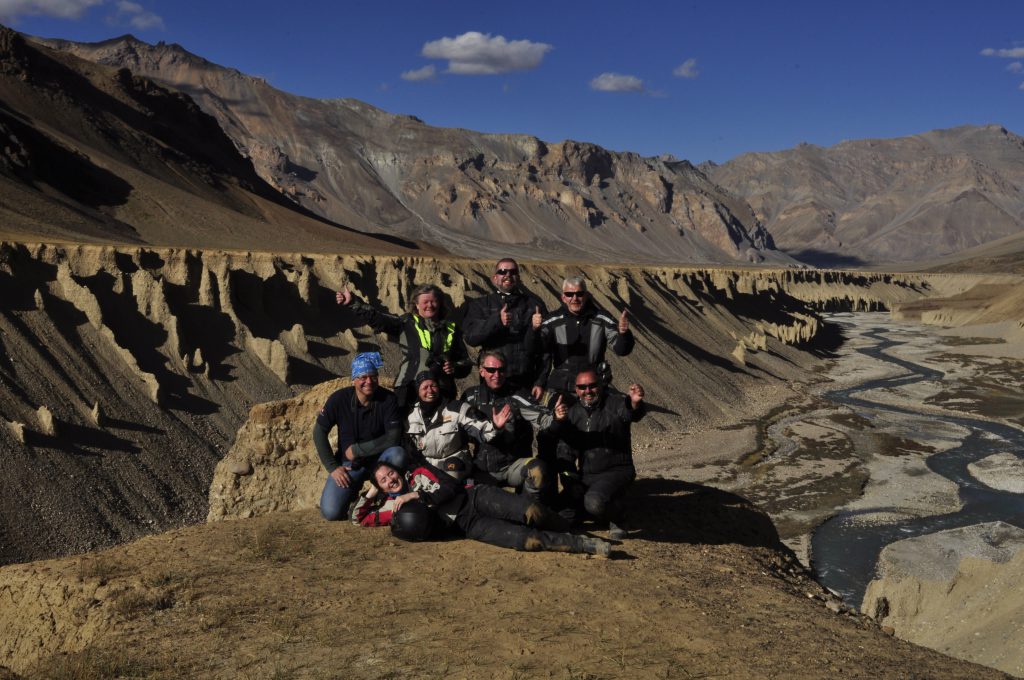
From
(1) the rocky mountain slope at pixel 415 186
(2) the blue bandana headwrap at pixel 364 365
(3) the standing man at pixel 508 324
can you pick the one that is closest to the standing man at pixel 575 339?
(3) the standing man at pixel 508 324

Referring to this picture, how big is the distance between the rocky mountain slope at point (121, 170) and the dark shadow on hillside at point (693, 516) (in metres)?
48.5

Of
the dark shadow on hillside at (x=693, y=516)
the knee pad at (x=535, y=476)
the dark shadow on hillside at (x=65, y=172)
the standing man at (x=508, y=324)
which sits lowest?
the dark shadow on hillside at (x=693, y=516)

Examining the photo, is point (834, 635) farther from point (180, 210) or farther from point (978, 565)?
point (180, 210)

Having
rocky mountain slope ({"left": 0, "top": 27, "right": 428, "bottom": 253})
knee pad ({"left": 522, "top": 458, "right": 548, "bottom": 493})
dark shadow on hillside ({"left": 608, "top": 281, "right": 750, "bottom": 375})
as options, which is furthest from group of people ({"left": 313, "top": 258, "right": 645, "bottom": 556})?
rocky mountain slope ({"left": 0, "top": 27, "right": 428, "bottom": 253})

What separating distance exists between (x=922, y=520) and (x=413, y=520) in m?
21.7

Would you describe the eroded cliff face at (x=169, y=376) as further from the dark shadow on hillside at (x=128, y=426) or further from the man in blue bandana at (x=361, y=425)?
the man in blue bandana at (x=361, y=425)

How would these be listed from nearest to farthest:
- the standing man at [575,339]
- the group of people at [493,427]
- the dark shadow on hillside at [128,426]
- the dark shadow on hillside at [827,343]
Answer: the group of people at [493,427] → the standing man at [575,339] → the dark shadow on hillside at [128,426] → the dark shadow on hillside at [827,343]

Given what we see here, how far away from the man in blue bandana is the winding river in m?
13.8

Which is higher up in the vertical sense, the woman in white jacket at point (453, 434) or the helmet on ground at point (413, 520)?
the woman in white jacket at point (453, 434)

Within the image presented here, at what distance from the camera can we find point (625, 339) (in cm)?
955

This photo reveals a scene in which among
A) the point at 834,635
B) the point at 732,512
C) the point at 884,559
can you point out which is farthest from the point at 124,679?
the point at 884,559

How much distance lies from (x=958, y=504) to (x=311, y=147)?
584 feet

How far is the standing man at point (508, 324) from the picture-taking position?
9.62 m

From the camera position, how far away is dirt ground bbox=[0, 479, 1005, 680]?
6.16 meters
